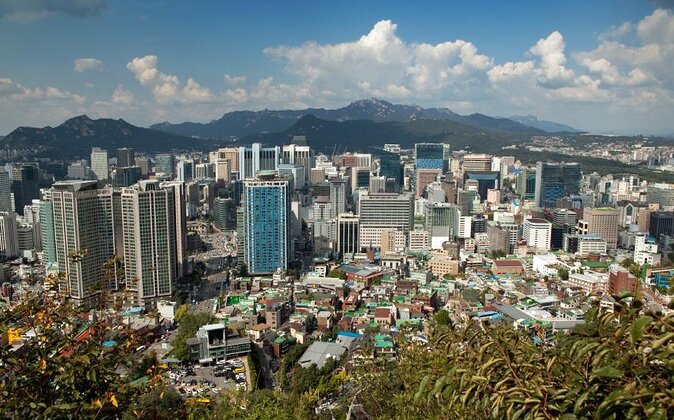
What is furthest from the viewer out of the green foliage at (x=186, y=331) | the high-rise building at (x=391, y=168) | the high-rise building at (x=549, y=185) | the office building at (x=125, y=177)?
the high-rise building at (x=391, y=168)

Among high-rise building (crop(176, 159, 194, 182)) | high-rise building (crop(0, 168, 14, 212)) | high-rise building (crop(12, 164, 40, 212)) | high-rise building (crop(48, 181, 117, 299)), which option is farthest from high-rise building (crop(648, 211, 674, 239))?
high-rise building (crop(0, 168, 14, 212))

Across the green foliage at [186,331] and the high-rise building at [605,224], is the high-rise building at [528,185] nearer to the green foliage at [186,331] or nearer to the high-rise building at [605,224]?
the high-rise building at [605,224]

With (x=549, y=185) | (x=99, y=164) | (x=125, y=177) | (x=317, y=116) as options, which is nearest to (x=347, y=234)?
(x=549, y=185)

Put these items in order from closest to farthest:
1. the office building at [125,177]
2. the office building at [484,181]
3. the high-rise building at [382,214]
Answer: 1. the high-rise building at [382,214]
2. the office building at [484,181]
3. the office building at [125,177]

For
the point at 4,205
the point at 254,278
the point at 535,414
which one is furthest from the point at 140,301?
the point at 4,205

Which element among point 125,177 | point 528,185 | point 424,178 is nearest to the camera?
point 528,185

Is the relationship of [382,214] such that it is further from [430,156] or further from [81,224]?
[430,156]

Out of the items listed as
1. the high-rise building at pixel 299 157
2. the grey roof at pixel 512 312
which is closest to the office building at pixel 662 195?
the grey roof at pixel 512 312
